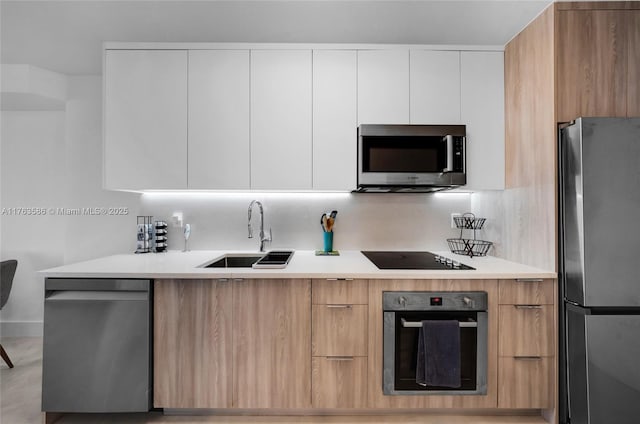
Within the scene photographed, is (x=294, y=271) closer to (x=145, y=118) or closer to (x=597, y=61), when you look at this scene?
(x=145, y=118)

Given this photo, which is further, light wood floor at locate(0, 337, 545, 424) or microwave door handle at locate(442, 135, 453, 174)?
microwave door handle at locate(442, 135, 453, 174)

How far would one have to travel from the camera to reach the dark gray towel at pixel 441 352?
1760 millimetres

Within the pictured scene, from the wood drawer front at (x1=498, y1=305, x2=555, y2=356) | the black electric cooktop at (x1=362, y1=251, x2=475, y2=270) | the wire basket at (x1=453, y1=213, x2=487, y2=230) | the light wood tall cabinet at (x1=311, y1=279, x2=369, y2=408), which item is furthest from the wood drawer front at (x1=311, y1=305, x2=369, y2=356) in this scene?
the wire basket at (x1=453, y1=213, x2=487, y2=230)

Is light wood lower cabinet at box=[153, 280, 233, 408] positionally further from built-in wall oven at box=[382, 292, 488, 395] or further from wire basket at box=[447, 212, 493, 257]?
wire basket at box=[447, 212, 493, 257]

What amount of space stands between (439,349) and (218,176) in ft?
5.65

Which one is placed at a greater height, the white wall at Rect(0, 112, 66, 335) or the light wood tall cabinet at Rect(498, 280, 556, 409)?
the white wall at Rect(0, 112, 66, 335)

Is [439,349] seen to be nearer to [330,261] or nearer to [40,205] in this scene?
[330,261]

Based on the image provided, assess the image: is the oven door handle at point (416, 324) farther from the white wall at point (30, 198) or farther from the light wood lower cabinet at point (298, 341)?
the white wall at point (30, 198)

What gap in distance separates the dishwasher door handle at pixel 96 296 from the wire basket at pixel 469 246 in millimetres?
2127

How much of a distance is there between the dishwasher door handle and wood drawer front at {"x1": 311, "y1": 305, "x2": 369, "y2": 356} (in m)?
0.96

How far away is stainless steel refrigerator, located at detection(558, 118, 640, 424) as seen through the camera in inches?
62.8

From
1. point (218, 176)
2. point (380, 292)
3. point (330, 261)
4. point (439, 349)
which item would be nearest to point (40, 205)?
point (218, 176)

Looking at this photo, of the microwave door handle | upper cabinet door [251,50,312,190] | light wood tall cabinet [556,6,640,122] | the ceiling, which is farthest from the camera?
upper cabinet door [251,50,312,190]

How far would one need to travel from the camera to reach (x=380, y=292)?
1.82 metres
